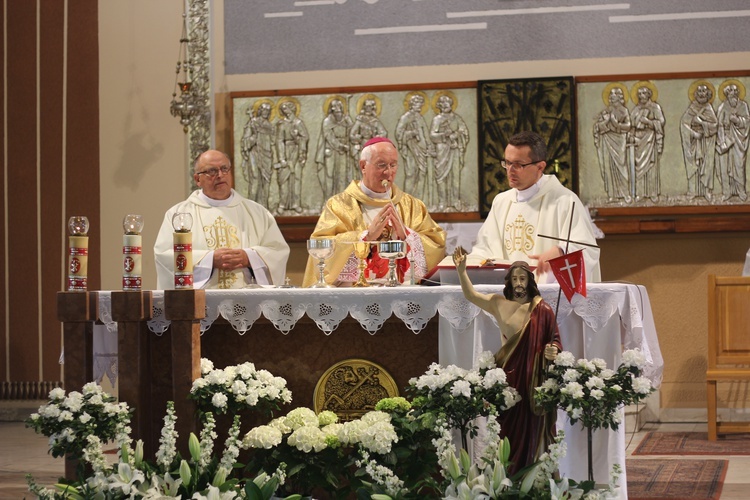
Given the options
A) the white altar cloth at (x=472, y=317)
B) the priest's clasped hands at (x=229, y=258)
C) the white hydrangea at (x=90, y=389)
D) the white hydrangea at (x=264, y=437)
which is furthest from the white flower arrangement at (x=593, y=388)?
the priest's clasped hands at (x=229, y=258)

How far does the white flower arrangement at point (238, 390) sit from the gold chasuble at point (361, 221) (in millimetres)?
1384

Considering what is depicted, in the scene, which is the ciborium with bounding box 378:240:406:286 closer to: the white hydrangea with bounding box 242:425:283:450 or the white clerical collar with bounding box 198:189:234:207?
the white hydrangea with bounding box 242:425:283:450

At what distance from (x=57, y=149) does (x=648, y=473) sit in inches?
234

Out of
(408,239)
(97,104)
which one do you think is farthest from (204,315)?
(97,104)

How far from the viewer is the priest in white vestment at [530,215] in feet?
19.4

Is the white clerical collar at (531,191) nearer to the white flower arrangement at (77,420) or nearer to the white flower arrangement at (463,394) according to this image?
the white flower arrangement at (463,394)

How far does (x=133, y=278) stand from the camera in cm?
516

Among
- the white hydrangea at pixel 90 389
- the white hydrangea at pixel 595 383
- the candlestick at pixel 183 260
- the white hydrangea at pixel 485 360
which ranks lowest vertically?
the white hydrangea at pixel 90 389

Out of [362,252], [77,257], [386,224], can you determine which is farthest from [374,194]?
[77,257]

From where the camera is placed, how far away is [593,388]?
14.7 feet

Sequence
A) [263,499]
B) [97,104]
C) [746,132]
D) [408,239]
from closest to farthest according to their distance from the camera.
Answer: [263,499], [408,239], [746,132], [97,104]

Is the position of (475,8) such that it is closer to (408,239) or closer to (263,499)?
(408,239)

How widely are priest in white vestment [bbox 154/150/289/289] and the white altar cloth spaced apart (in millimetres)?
1330

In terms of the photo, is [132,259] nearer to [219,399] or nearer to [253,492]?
[219,399]
